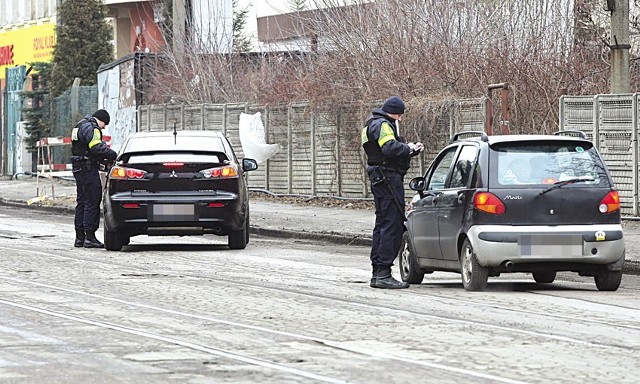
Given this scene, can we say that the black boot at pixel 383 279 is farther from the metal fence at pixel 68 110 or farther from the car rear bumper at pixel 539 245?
the metal fence at pixel 68 110

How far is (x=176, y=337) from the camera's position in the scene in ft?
32.7

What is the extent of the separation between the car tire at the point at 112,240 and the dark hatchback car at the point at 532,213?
20.1ft

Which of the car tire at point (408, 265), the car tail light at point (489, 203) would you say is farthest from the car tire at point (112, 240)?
the car tail light at point (489, 203)

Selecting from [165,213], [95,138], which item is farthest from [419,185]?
[95,138]

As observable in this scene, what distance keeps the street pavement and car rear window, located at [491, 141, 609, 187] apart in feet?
11.0

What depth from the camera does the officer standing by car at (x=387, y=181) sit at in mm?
13680

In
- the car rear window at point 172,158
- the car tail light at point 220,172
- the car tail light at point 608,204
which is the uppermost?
the car rear window at point 172,158

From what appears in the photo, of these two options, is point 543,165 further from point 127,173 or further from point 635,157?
point 635,157

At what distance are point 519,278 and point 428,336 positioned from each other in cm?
592

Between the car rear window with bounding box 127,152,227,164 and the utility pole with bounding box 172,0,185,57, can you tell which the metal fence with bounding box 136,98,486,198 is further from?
the car rear window with bounding box 127,152,227,164

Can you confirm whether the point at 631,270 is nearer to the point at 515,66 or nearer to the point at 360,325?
the point at 360,325

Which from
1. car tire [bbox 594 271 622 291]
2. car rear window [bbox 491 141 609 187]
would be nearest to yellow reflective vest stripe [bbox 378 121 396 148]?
car rear window [bbox 491 141 609 187]

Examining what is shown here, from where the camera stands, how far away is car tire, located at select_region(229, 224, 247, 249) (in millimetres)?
19188

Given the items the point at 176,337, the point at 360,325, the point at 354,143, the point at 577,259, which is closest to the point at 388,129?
the point at 577,259
